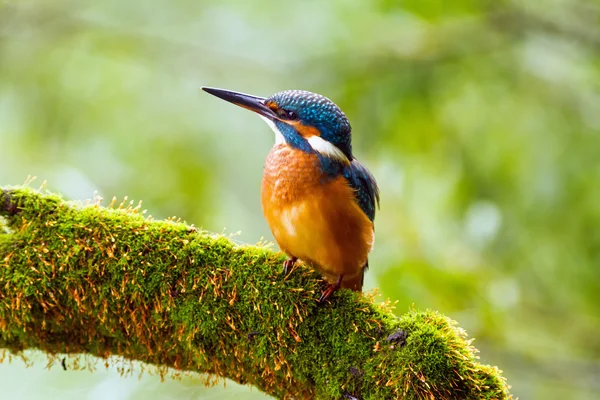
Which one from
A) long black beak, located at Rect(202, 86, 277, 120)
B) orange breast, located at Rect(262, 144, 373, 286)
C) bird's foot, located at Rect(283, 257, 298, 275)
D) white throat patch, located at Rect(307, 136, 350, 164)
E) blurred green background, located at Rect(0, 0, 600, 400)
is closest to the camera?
bird's foot, located at Rect(283, 257, 298, 275)

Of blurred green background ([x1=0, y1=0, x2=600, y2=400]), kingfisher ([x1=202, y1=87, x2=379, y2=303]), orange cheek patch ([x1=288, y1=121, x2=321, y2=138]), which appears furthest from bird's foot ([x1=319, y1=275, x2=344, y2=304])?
blurred green background ([x1=0, y1=0, x2=600, y2=400])

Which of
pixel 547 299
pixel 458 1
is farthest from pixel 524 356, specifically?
pixel 458 1

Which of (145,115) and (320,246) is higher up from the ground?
(145,115)

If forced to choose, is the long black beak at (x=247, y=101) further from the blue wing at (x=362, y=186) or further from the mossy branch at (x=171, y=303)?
the mossy branch at (x=171, y=303)

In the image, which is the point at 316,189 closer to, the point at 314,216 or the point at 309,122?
the point at 314,216

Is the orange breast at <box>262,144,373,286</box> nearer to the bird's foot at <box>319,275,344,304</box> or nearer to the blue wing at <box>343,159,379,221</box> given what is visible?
the blue wing at <box>343,159,379,221</box>

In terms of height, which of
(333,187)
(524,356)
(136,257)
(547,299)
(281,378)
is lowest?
(281,378)

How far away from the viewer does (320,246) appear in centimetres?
238

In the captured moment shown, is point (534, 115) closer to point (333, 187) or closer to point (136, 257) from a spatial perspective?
point (333, 187)

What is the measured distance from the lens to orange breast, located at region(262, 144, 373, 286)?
93.7 inches

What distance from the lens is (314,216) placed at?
7.84ft

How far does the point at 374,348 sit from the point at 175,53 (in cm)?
413

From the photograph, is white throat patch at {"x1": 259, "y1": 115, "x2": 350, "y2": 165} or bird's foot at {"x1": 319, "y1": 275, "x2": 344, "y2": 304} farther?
white throat patch at {"x1": 259, "y1": 115, "x2": 350, "y2": 165}

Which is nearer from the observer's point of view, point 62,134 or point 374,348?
Answer: point 374,348
